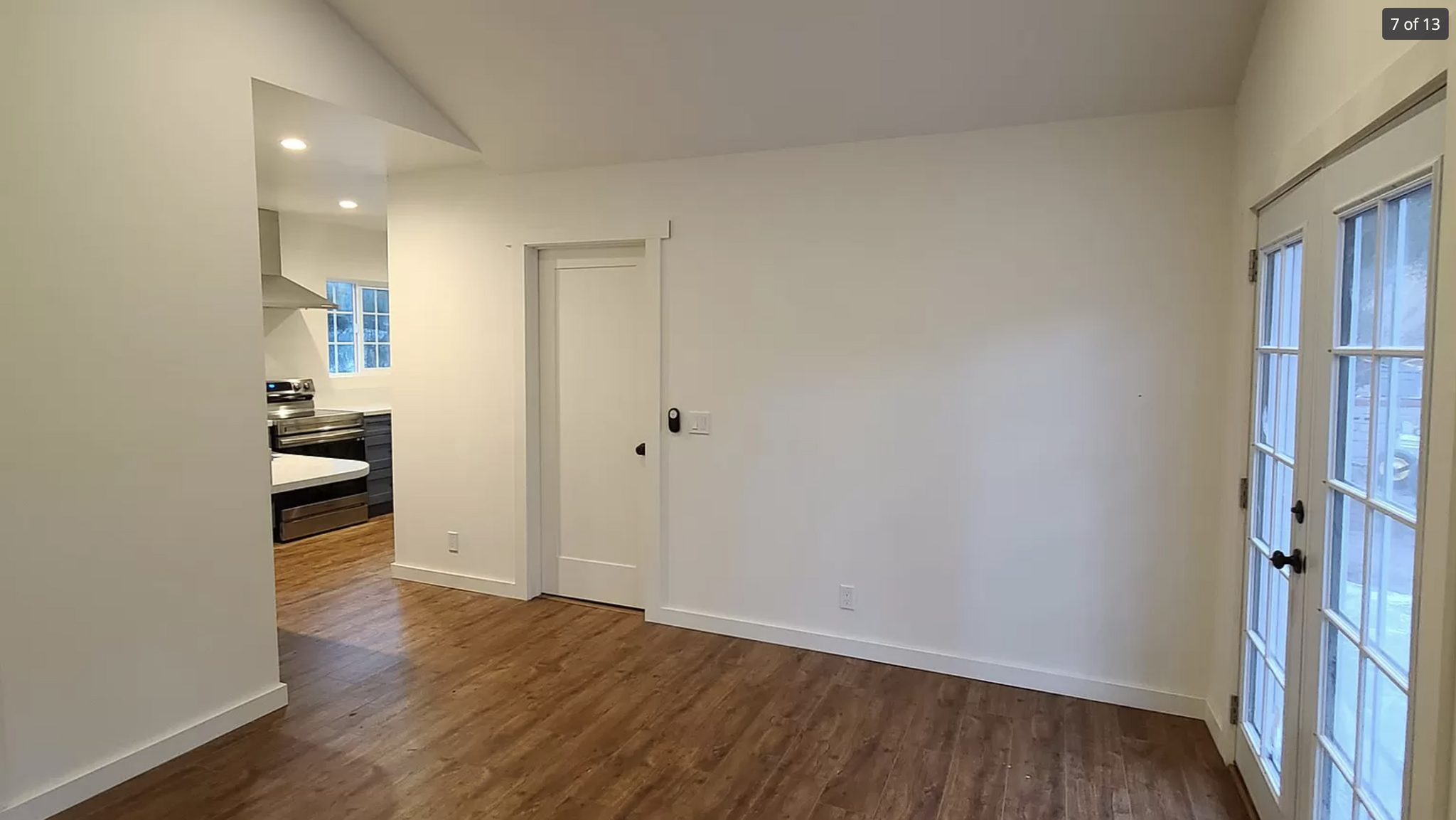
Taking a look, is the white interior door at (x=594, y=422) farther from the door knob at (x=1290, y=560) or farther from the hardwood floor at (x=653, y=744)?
the door knob at (x=1290, y=560)

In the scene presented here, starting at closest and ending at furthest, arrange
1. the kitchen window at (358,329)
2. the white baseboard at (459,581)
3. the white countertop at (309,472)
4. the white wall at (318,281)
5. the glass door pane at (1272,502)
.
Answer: the glass door pane at (1272,502) < the white countertop at (309,472) < the white baseboard at (459,581) < the white wall at (318,281) < the kitchen window at (358,329)

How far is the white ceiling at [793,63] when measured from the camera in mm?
2770

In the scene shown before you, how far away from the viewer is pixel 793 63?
3.17 metres

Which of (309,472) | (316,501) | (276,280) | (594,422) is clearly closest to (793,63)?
(594,422)

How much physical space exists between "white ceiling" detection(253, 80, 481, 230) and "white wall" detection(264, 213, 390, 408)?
0.76 m

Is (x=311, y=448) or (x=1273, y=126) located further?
(x=311, y=448)

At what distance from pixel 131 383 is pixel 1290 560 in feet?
11.8

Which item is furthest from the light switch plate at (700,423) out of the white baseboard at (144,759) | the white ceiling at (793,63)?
A: the white baseboard at (144,759)

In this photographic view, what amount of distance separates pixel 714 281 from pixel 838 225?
67 cm

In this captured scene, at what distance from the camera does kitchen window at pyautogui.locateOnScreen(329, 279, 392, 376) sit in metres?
7.05

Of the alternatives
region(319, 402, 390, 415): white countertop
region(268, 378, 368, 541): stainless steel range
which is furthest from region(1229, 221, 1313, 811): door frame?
region(319, 402, 390, 415): white countertop

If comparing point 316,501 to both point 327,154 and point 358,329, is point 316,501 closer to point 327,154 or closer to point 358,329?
point 358,329


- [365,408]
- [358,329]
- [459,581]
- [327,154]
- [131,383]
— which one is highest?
[327,154]

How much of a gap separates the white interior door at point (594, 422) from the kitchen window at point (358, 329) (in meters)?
3.12
